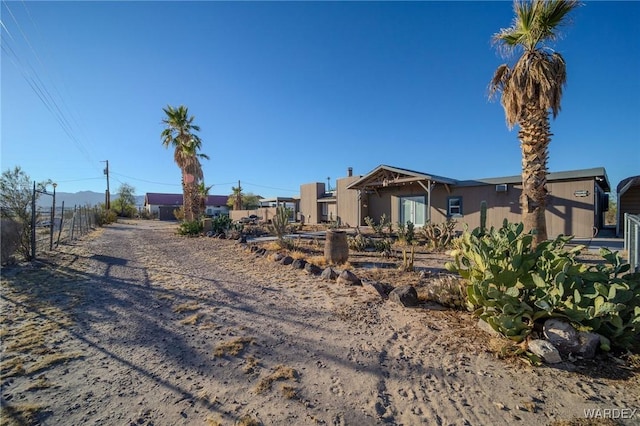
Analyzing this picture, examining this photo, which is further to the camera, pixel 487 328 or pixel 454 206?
pixel 454 206

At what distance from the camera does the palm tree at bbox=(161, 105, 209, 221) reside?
20.6m

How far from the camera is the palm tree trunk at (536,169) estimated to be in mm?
7711

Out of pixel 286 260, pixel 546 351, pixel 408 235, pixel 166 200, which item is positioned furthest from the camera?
pixel 166 200

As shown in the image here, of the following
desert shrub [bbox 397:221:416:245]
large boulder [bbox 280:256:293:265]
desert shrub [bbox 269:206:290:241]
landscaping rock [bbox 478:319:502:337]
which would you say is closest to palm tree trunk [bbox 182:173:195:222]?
desert shrub [bbox 269:206:290:241]

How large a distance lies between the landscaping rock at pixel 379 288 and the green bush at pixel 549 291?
1.79 metres

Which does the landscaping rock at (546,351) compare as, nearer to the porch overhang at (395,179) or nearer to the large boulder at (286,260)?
the large boulder at (286,260)

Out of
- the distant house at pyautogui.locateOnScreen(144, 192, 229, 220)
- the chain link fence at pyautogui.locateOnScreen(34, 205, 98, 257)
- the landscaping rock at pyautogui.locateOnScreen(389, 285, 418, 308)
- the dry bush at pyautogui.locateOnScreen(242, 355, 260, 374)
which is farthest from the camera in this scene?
the distant house at pyautogui.locateOnScreen(144, 192, 229, 220)

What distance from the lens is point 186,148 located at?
67.3ft

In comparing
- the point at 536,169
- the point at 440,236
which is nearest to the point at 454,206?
the point at 440,236

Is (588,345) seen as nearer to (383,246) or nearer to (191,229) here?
(383,246)

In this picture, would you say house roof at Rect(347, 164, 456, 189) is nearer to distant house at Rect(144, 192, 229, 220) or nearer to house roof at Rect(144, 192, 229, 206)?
distant house at Rect(144, 192, 229, 220)

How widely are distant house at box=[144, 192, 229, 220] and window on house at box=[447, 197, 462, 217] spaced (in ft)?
125

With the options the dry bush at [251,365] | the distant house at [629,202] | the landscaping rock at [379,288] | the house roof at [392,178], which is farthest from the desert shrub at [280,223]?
the distant house at [629,202]

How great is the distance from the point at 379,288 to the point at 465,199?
12.2 meters
